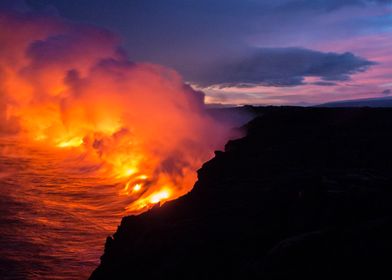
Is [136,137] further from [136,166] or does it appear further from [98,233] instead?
[98,233]

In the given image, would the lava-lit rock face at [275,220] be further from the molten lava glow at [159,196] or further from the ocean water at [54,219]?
the molten lava glow at [159,196]

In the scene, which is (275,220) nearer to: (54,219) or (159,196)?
(159,196)

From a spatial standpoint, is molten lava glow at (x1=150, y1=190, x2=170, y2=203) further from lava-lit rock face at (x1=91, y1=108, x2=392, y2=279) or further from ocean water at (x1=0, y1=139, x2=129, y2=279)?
lava-lit rock face at (x1=91, y1=108, x2=392, y2=279)

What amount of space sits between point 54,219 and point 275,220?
24.4m

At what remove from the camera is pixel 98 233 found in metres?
29.0

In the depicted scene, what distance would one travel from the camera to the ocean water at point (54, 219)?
23516mm

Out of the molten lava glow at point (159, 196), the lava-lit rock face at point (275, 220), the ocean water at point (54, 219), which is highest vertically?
the lava-lit rock face at point (275, 220)

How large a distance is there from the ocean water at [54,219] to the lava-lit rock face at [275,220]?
9.76 meters

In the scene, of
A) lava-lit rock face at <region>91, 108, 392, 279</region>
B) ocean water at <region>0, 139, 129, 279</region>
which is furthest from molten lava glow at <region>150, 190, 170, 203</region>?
lava-lit rock face at <region>91, 108, 392, 279</region>

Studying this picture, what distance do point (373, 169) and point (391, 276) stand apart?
7231mm

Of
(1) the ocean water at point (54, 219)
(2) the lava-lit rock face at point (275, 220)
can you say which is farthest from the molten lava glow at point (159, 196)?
(2) the lava-lit rock face at point (275, 220)

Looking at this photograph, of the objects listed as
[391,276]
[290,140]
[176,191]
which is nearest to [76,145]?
[176,191]

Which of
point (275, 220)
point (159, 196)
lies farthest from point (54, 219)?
point (275, 220)

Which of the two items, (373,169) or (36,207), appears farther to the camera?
(36,207)
